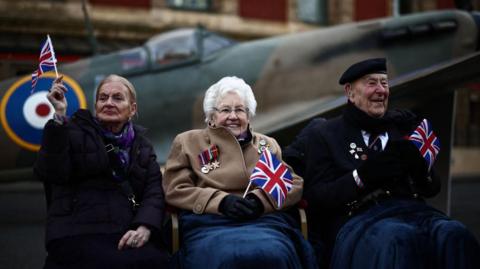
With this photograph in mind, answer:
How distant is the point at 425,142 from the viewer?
290cm

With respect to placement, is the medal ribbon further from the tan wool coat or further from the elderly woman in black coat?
the elderly woman in black coat

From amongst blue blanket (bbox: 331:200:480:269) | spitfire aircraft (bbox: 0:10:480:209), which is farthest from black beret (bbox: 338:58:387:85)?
spitfire aircraft (bbox: 0:10:480:209)

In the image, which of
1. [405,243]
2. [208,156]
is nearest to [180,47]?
[208,156]

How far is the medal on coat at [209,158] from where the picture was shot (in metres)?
2.88

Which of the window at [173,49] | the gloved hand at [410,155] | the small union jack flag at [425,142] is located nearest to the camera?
the gloved hand at [410,155]

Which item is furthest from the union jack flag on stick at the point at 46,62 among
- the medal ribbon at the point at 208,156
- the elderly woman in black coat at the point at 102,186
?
the medal ribbon at the point at 208,156

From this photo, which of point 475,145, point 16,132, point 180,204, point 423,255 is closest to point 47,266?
point 180,204

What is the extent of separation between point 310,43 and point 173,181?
4.06 meters

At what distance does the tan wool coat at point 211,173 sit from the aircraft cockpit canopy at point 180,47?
3.74 m

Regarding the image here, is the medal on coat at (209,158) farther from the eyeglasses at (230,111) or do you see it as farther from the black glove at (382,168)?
the black glove at (382,168)

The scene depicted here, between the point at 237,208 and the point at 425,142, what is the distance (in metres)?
1.01

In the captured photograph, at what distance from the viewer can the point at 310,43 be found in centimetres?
656

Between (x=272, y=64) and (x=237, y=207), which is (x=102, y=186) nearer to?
(x=237, y=207)

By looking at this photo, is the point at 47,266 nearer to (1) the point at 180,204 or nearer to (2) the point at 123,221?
(2) the point at 123,221
